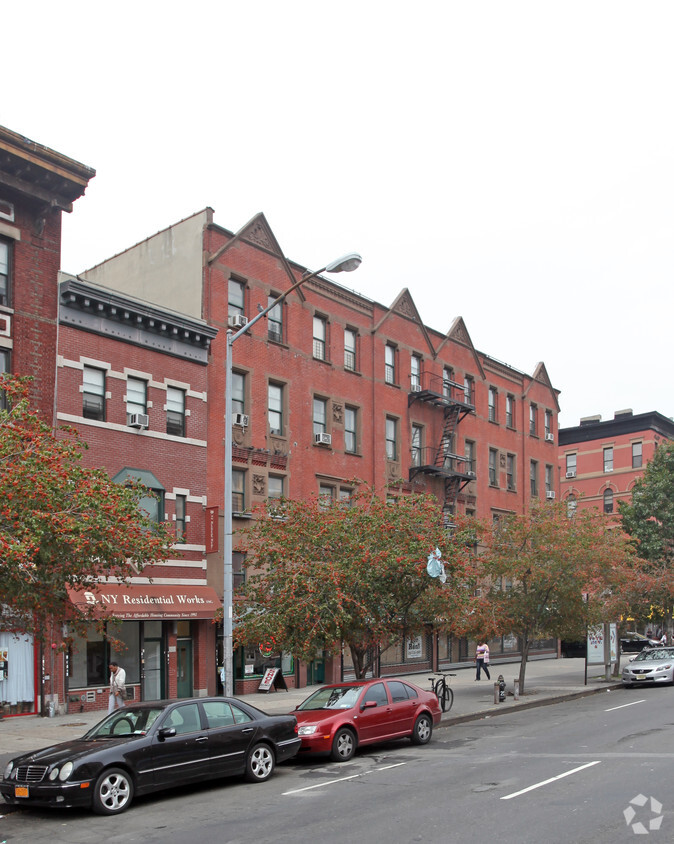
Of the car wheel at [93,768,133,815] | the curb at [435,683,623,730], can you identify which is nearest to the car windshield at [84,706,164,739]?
the car wheel at [93,768,133,815]

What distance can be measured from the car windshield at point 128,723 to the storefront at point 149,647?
10.8 metres

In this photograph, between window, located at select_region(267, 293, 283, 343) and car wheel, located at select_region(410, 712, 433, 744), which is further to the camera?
window, located at select_region(267, 293, 283, 343)

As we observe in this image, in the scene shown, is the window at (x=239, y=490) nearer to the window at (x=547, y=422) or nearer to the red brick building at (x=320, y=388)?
the red brick building at (x=320, y=388)

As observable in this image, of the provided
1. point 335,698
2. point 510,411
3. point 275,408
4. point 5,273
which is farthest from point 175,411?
point 510,411

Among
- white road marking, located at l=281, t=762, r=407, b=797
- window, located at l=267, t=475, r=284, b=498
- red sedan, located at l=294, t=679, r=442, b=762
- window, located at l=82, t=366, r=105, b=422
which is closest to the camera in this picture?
white road marking, located at l=281, t=762, r=407, b=797

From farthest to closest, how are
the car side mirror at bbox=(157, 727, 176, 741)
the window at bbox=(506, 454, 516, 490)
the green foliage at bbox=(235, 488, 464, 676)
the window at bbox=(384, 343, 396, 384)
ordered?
1. the window at bbox=(506, 454, 516, 490)
2. the window at bbox=(384, 343, 396, 384)
3. the green foliage at bbox=(235, 488, 464, 676)
4. the car side mirror at bbox=(157, 727, 176, 741)

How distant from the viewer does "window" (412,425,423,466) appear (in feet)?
138

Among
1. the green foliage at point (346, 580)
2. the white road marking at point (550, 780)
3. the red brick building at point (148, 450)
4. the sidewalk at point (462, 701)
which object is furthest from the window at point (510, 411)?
the white road marking at point (550, 780)

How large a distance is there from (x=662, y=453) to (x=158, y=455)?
103 ft

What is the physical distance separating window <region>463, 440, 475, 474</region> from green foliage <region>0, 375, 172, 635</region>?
3121cm

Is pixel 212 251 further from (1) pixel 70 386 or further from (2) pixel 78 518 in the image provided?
(2) pixel 78 518

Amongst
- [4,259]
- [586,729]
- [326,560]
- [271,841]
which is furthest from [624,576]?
[271,841]

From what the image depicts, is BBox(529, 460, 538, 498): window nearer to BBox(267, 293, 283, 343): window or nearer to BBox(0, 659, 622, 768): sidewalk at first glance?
BBox(0, 659, 622, 768): sidewalk

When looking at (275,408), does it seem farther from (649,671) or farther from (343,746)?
(343,746)
